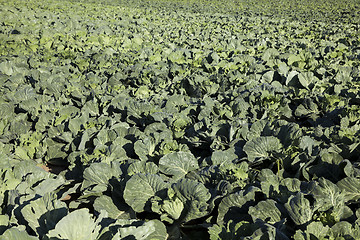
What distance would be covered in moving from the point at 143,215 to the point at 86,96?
9.04 feet

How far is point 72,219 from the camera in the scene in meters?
1.77

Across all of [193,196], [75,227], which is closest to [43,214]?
[75,227]

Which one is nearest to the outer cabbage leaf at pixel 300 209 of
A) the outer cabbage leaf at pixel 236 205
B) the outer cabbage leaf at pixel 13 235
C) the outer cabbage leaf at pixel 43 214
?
the outer cabbage leaf at pixel 236 205

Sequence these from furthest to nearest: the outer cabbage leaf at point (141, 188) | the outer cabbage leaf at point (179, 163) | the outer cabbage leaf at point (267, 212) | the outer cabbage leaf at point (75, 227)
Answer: the outer cabbage leaf at point (179, 163), the outer cabbage leaf at point (141, 188), the outer cabbage leaf at point (267, 212), the outer cabbage leaf at point (75, 227)

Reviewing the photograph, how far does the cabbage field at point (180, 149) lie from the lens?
6.37 feet

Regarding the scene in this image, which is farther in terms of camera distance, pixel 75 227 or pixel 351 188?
pixel 351 188

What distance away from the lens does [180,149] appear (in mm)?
2900

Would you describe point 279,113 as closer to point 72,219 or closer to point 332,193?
point 332,193

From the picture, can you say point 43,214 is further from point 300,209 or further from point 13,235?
point 300,209

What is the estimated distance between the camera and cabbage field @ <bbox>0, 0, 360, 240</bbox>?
1941 mm

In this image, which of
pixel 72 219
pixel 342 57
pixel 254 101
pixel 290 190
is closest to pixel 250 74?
pixel 254 101

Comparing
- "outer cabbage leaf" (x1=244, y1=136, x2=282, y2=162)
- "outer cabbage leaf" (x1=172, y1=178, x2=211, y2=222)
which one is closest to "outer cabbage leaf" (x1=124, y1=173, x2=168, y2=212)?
"outer cabbage leaf" (x1=172, y1=178, x2=211, y2=222)

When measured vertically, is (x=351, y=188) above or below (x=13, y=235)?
above

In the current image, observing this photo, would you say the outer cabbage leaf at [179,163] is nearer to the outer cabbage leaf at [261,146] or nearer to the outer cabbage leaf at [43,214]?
Result: the outer cabbage leaf at [261,146]
